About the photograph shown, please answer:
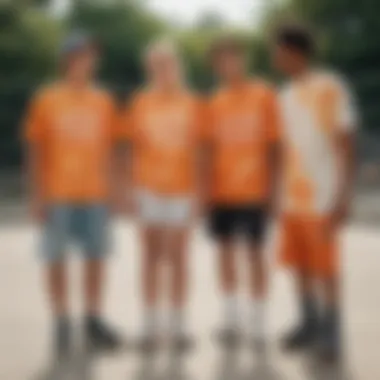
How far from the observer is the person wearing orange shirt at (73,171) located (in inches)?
56.9

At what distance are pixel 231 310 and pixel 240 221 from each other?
14 cm

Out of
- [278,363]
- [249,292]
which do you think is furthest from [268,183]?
[278,363]

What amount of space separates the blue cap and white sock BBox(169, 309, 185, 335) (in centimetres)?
43

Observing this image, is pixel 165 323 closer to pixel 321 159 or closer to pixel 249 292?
pixel 249 292

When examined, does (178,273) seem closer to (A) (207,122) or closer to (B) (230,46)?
(A) (207,122)

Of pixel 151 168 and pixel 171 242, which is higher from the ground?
pixel 151 168

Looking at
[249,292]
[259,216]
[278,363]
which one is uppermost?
[259,216]

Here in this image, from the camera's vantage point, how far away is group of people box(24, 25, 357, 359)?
1.45 m

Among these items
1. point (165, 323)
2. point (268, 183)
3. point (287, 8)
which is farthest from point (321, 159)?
point (165, 323)

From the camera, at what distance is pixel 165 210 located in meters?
1.48

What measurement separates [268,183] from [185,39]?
252 mm

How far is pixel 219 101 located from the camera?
145 cm

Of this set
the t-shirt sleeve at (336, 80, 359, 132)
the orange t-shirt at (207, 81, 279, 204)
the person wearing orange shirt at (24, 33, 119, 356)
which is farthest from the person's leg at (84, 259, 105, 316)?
the t-shirt sleeve at (336, 80, 359, 132)

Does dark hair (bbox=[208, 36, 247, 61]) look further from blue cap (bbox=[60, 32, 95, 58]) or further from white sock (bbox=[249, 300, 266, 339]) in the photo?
white sock (bbox=[249, 300, 266, 339])
